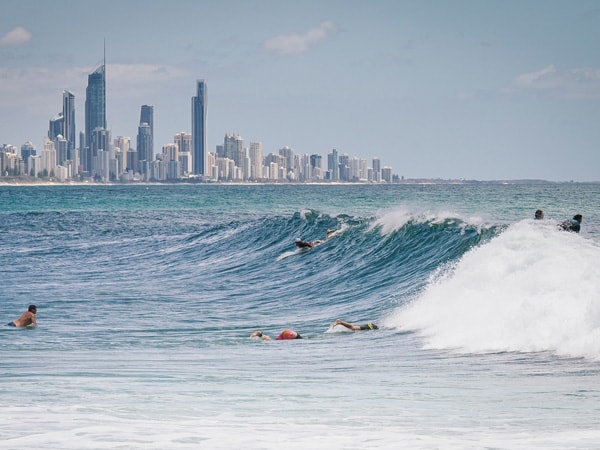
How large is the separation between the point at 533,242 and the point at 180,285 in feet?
43.8

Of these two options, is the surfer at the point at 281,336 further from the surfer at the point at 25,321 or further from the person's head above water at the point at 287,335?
the surfer at the point at 25,321

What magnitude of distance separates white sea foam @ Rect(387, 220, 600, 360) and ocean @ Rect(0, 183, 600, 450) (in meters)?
0.04

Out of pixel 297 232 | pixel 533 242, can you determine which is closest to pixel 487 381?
pixel 533 242

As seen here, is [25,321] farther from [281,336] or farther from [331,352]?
[331,352]

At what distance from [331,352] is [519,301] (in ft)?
10.3

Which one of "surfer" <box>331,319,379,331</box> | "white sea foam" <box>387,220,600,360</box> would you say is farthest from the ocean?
"surfer" <box>331,319,379,331</box>

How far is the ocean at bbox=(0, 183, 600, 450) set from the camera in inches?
369

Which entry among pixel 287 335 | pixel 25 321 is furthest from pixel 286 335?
pixel 25 321

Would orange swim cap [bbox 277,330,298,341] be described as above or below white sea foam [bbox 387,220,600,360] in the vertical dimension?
below

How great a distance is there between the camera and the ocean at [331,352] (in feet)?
30.8

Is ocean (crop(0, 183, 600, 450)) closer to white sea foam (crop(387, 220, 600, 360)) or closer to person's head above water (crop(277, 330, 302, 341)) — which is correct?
white sea foam (crop(387, 220, 600, 360))

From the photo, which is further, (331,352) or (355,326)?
(355,326)

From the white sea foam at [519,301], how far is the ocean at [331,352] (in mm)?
42

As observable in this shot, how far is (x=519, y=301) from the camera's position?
15859 millimetres
